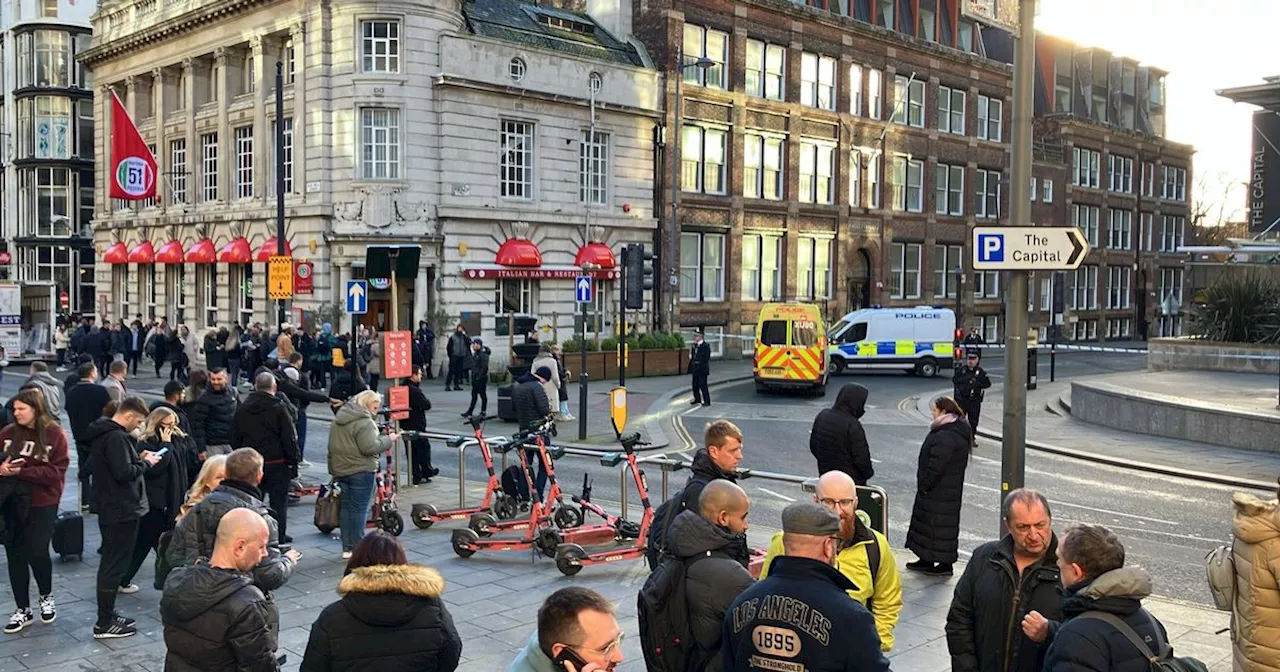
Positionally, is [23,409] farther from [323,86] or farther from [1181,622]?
[323,86]

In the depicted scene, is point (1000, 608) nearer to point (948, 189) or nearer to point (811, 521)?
point (811, 521)

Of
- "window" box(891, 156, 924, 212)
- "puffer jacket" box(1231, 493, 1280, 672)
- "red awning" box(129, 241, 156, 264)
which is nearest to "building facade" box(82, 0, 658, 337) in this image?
"red awning" box(129, 241, 156, 264)

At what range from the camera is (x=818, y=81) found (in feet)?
145

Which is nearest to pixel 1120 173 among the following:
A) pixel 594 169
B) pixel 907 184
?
pixel 907 184

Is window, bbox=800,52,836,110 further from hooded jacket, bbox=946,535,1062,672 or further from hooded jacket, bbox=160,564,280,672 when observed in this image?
hooded jacket, bbox=160,564,280,672

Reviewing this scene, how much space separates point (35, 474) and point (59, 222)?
5072cm

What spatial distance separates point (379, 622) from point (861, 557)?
2.40m

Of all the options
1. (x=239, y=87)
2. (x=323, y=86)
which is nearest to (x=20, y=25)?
(x=239, y=87)

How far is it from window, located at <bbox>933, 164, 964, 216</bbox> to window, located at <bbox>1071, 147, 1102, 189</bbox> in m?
11.1

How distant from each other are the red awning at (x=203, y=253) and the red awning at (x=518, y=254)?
10910 mm

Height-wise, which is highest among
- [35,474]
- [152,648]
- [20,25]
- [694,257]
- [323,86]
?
[20,25]

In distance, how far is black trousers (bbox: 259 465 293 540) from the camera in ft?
34.1

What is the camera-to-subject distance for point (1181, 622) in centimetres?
851

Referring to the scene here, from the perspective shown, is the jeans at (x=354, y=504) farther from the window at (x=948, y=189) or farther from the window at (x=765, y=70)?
the window at (x=948, y=189)
